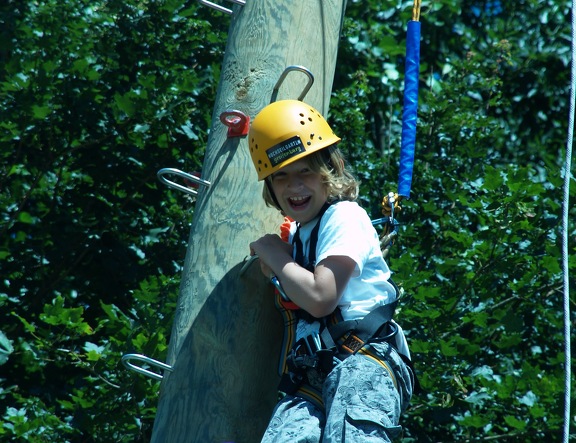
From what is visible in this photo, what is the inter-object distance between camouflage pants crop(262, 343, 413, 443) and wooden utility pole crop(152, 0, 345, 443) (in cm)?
15

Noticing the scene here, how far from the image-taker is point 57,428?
4.50 m

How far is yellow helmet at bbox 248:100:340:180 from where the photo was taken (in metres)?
2.75

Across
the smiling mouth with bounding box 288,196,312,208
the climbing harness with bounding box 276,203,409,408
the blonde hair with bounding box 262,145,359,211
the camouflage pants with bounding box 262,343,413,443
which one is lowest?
the camouflage pants with bounding box 262,343,413,443

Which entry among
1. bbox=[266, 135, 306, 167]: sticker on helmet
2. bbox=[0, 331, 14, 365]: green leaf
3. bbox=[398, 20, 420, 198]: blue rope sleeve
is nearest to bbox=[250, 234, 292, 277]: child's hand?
bbox=[266, 135, 306, 167]: sticker on helmet

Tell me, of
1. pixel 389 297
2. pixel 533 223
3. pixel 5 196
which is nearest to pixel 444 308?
pixel 533 223

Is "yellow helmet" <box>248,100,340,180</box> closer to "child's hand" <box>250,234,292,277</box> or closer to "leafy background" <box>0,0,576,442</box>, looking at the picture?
"child's hand" <box>250,234,292,277</box>

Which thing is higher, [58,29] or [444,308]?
[58,29]

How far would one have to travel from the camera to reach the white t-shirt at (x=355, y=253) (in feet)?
8.86

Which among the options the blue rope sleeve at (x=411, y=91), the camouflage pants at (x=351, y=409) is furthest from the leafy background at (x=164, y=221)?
the camouflage pants at (x=351, y=409)

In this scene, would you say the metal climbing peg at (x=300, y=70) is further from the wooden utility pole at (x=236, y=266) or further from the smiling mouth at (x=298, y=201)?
the smiling mouth at (x=298, y=201)

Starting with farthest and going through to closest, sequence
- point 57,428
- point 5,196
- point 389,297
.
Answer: point 5,196
point 57,428
point 389,297

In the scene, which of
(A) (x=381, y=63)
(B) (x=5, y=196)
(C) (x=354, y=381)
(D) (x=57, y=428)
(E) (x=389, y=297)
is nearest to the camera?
(C) (x=354, y=381)

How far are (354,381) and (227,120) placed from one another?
88 cm

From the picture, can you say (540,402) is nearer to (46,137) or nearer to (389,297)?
(389,297)
